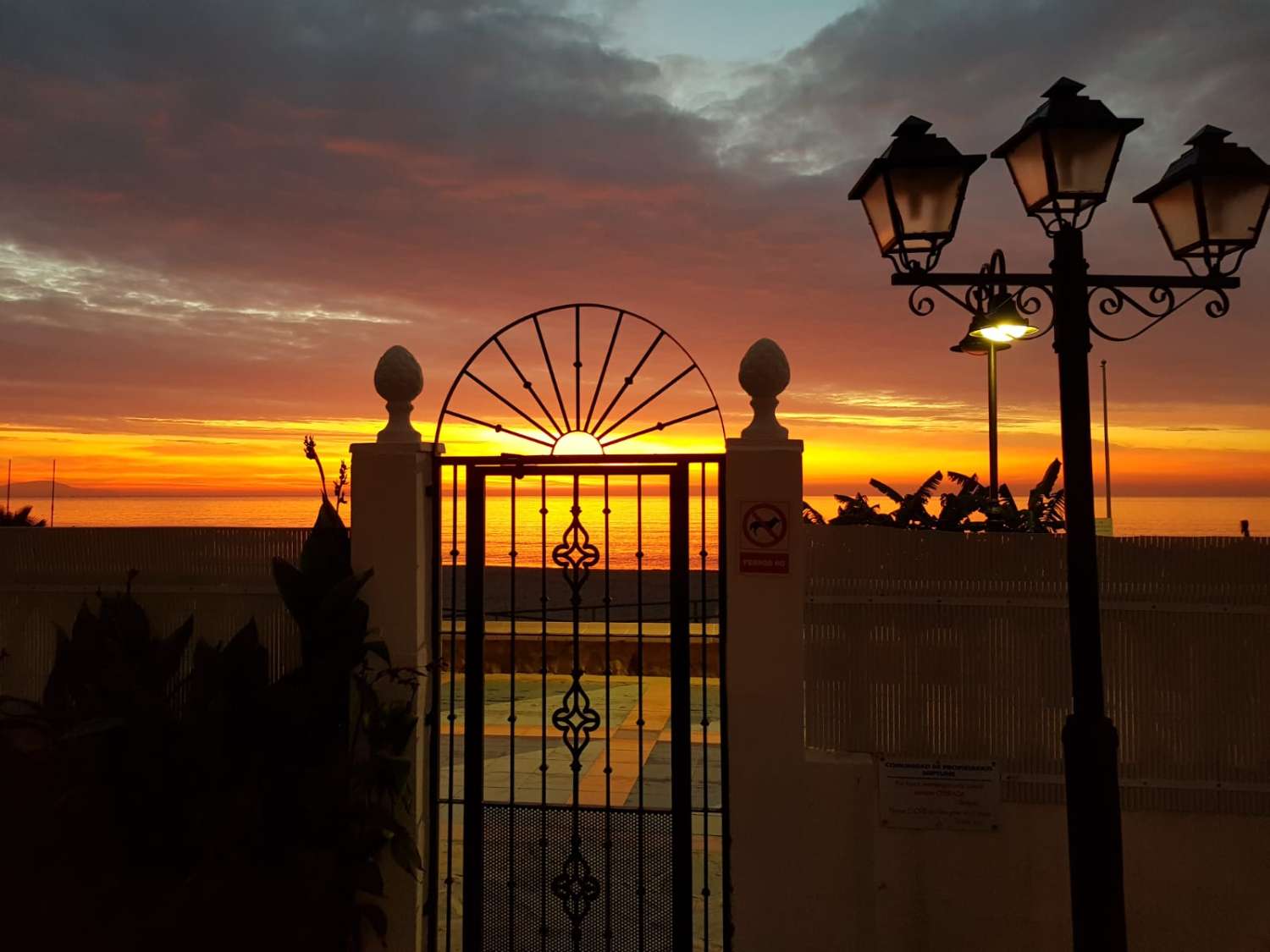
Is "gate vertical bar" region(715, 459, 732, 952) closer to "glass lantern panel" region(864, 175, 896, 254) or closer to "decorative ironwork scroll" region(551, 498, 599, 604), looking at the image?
"decorative ironwork scroll" region(551, 498, 599, 604)

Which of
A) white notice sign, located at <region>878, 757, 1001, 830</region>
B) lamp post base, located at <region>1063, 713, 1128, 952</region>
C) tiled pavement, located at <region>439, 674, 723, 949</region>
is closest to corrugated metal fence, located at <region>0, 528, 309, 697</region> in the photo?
tiled pavement, located at <region>439, 674, 723, 949</region>

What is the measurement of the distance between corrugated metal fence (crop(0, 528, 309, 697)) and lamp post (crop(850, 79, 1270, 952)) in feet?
10.9

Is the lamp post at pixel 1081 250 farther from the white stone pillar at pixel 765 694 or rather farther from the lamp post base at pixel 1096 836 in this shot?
the white stone pillar at pixel 765 694

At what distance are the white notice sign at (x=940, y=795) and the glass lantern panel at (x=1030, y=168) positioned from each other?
2501mm

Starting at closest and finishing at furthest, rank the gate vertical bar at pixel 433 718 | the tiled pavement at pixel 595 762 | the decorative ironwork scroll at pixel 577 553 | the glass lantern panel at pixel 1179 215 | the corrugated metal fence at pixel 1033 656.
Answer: the glass lantern panel at pixel 1179 215 → the corrugated metal fence at pixel 1033 656 → the decorative ironwork scroll at pixel 577 553 → the gate vertical bar at pixel 433 718 → the tiled pavement at pixel 595 762

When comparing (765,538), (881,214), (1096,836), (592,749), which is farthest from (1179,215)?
(592,749)

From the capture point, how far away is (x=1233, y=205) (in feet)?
12.2

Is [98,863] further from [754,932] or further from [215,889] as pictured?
[754,932]

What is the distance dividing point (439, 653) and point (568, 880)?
4.18 feet

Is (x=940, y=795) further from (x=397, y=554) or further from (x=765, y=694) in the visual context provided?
(x=397, y=554)

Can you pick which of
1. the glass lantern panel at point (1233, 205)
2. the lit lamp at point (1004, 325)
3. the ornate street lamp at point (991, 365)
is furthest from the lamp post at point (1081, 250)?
the ornate street lamp at point (991, 365)

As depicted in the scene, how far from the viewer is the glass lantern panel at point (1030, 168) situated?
140 inches

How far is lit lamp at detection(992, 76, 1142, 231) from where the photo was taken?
3490 mm

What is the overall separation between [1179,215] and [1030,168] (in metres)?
0.76
